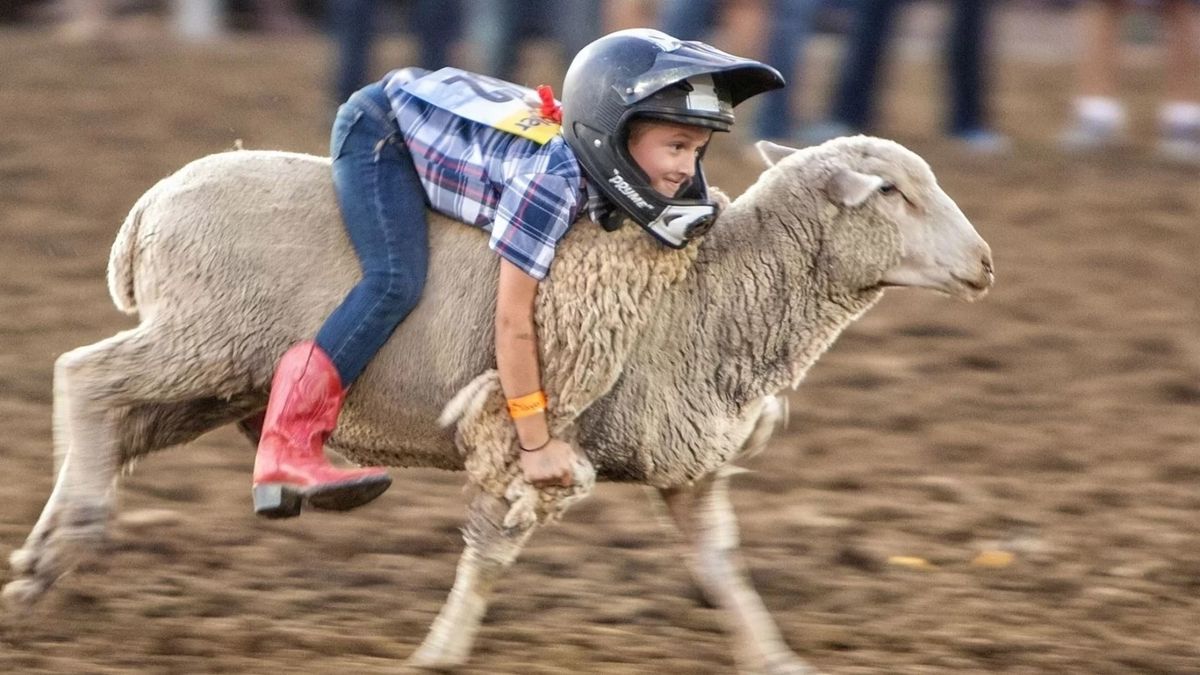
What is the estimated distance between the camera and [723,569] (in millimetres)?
3801

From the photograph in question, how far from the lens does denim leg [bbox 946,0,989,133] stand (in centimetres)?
883

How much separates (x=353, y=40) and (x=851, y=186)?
579cm

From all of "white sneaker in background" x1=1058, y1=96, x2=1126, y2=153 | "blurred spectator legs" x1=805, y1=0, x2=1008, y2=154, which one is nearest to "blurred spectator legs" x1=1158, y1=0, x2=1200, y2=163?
"white sneaker in background" x1=1058, y1=96, x2=1126, y2=153

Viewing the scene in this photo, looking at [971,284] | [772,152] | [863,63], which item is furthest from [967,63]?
[971,284]

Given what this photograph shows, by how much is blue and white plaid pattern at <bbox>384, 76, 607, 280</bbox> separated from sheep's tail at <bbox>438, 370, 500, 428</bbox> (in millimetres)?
242

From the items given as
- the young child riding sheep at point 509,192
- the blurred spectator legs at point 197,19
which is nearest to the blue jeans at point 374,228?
the young child riding sheep at point 509,192

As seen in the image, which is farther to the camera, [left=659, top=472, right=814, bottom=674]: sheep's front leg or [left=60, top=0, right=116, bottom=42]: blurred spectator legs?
[left=60, top=0, right=116, bottom=42]: blurred spectator legs

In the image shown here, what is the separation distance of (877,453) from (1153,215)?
322 cm

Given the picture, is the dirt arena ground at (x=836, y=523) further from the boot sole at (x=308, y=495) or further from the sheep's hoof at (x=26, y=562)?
the boot sole at (x=308, y=495)

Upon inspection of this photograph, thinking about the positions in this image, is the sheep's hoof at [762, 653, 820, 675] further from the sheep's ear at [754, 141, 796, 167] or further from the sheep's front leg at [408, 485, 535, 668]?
the sheep's ear at [754, 141, 796, 167]

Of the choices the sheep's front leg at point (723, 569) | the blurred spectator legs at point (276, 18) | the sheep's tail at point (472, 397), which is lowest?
the blurred spectator legs at point (276, 18)

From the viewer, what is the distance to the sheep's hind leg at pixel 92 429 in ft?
11.8

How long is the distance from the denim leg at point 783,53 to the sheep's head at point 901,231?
516 cm

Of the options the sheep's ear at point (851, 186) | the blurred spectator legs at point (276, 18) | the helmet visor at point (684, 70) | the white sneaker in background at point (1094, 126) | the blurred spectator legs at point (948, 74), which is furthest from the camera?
the blurred spectator legs at point (276, 18)
